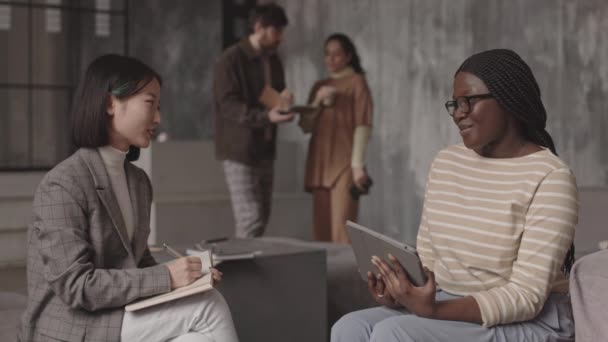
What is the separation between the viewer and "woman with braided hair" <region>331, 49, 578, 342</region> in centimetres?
206

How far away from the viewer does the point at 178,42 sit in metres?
8.48

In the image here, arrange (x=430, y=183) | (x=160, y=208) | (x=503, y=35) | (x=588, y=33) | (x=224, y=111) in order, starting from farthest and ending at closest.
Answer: (x=160, y=208)
(x=503, y=35)
(x=588, y=33)
(x=224, y=111)
(x=430, y=183)

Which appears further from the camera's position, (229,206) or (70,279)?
(229,206)

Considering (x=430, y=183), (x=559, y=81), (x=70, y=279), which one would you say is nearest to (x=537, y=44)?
(x=559, y=81)

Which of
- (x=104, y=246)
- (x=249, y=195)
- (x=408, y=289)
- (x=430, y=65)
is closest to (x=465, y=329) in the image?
(x=408, y=289)

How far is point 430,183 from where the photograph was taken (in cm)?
240

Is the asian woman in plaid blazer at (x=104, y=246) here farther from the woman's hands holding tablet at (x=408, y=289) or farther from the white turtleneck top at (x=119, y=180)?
the woman's hands holding tablet at (x=408, y=289)

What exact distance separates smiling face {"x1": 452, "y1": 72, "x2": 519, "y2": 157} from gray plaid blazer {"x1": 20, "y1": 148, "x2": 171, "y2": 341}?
0.80 meters

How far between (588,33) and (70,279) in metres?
4.33

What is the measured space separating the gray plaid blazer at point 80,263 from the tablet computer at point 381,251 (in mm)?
468

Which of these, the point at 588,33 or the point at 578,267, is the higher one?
the point at 588,33

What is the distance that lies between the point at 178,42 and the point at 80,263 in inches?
254

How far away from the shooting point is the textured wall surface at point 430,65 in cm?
576

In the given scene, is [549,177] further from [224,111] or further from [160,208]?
[160,208]
